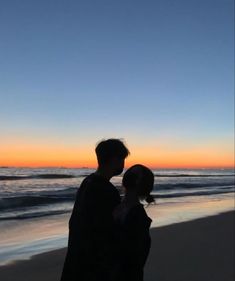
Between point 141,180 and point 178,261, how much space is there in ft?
17.3

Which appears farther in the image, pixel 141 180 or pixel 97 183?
pixel 141 180

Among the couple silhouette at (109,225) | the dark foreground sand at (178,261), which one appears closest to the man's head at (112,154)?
the couple silhouette at (109,225)

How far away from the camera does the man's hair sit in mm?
2910

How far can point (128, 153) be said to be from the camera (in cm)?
297

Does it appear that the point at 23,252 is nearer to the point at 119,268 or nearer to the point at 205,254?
the point at 205,254

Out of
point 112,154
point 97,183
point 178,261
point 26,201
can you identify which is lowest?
point 178,261

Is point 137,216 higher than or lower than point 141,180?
lower

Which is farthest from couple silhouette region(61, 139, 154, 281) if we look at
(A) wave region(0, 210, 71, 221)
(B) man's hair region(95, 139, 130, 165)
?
(A) wave region(0, 210, 71, 221)

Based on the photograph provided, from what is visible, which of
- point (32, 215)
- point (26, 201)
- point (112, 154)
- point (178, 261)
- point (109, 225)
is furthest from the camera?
point (26, 201)

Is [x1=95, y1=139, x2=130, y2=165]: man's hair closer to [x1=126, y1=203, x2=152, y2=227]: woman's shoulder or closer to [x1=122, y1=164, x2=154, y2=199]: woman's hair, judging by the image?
[x1=122, y1=164, x2=154, y2=199]: woman's hair

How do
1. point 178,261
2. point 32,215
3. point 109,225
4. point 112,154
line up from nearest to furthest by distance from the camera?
point 109,225 < point 112,154 < point 178,261 < point 32,215

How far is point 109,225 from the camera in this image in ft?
9.07

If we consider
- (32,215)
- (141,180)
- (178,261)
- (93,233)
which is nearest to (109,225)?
(93,233)

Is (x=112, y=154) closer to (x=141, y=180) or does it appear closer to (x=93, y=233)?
(x=141, y=180)
